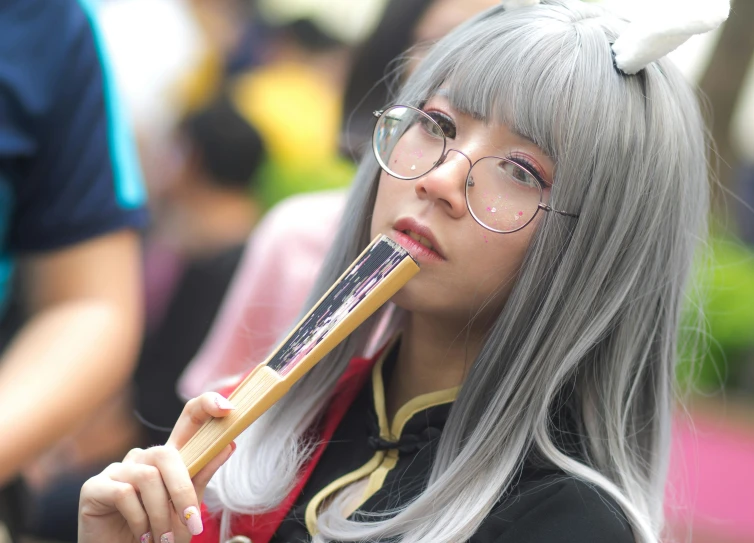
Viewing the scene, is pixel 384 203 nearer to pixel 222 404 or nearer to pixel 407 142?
pixel 407 142

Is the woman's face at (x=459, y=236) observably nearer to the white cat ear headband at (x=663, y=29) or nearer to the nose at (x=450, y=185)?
the nose at (x=450, y=185)

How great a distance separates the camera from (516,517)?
1.20 metres

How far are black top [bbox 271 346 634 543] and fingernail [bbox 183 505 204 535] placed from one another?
0.25m

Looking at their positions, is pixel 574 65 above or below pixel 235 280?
above

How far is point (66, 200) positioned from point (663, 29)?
0.99 meters

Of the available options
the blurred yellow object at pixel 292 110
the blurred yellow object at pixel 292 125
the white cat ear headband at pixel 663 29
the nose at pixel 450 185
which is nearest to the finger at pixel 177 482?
the nose at pixel 450 185

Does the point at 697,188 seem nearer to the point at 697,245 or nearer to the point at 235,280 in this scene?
the point at 697,245

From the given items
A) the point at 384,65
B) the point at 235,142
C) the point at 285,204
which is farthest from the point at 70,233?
the point at 235,142

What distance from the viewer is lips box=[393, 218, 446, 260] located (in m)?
1.23

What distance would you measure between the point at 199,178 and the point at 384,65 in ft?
4.09

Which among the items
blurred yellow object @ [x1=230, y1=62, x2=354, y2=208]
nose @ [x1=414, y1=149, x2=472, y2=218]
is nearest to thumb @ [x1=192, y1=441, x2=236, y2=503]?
nose @ [x1=414, y1=149, x2=472, y2=218]

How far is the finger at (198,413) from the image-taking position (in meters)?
1.13

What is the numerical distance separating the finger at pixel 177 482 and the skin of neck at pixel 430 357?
43 cm

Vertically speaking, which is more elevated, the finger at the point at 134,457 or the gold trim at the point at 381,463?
the finger at the point at 134,457
